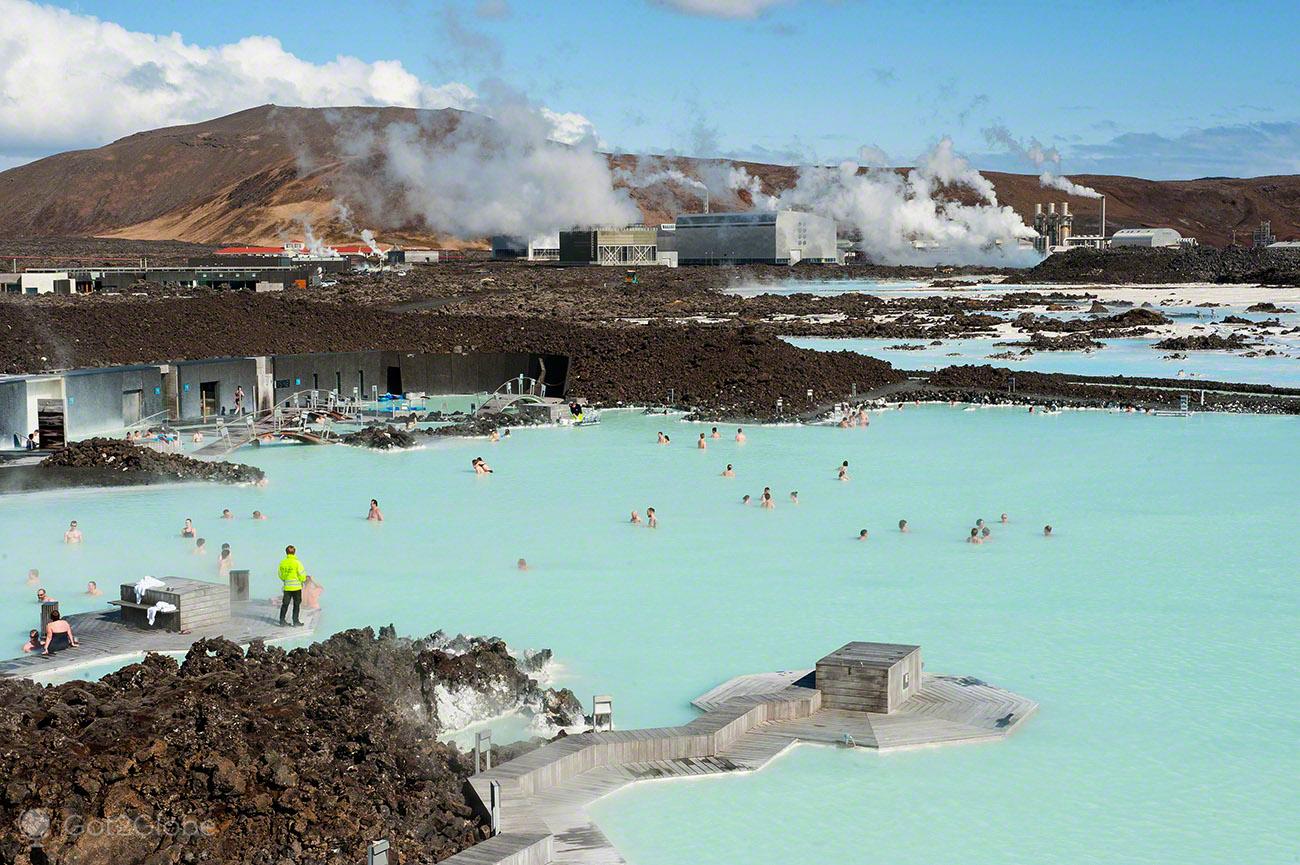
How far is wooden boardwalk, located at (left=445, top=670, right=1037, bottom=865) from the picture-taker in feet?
27.1

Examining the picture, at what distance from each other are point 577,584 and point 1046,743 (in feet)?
21.5

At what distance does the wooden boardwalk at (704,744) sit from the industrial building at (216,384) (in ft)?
54.4

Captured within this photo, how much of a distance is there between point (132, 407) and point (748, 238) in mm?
68391

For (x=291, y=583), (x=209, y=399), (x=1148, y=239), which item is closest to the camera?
(x=291, y=583)

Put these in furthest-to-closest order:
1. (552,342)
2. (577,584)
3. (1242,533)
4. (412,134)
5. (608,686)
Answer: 1. (412,134)
2. (552,342)
3. (1242,533)
4. (577,584)
5. (608,686)

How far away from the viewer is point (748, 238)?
304 feet

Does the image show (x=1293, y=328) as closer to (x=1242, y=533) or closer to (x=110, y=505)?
(x=1242, y=533)

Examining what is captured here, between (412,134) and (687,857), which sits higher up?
(412,134)

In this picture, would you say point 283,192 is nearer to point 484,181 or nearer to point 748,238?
point 484,181

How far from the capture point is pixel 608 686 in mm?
11977

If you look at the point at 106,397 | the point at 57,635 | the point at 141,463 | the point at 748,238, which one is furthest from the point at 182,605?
the point at 748,238

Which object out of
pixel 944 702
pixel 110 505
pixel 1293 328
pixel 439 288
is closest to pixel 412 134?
pixel 439 288

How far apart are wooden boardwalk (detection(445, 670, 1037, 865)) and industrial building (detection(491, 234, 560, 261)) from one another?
88.6m

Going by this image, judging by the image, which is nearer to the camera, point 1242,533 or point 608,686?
point 608,686
